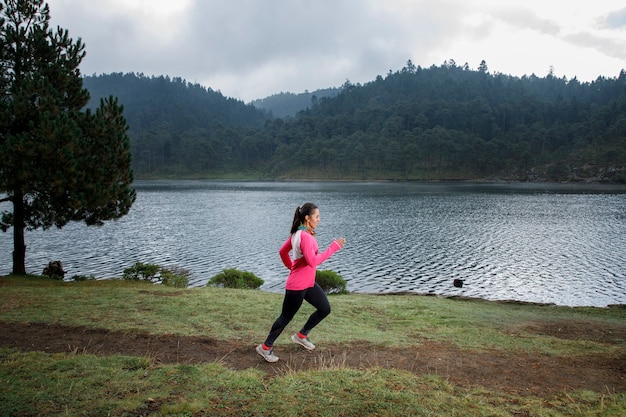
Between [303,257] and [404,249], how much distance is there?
103 ft

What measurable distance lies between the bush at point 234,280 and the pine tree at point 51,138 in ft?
18.6

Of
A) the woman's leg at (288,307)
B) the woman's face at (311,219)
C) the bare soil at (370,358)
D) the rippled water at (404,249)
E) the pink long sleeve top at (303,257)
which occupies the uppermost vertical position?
the woman's face at (311,219)

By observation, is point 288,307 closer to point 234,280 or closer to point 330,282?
point 330,282

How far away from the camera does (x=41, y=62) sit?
57.9 feet

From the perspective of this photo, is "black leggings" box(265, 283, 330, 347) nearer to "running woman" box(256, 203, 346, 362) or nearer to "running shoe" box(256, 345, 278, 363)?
"running woman" box(256, 203, 346, 362)

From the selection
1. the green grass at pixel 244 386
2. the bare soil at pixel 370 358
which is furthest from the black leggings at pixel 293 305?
the green grass at pixel 244 386

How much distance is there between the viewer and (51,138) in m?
15.1

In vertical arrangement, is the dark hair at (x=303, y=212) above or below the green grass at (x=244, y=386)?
above

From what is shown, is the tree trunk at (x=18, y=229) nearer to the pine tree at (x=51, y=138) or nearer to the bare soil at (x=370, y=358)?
the pine tree at (x=51, y=138)

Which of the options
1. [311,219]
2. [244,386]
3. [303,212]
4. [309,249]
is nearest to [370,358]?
[309,249]

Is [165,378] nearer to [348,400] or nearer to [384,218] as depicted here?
[348,400]

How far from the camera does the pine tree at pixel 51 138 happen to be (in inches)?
602

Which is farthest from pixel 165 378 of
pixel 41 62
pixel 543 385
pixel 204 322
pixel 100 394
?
pixel 41 62

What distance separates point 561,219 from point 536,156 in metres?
119
